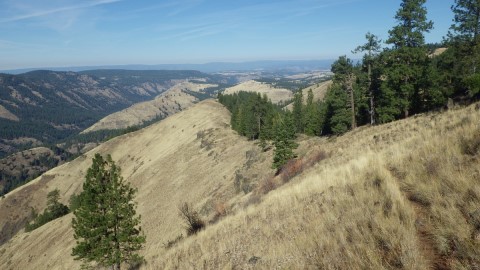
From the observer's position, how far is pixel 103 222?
81.5 ft

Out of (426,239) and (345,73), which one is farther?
(345,73)

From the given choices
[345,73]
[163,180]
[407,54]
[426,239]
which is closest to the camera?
[426,239]

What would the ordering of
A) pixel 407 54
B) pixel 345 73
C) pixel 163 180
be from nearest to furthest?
1. pixel 407 54
2. pixel 345 73
3. pixel 163 180

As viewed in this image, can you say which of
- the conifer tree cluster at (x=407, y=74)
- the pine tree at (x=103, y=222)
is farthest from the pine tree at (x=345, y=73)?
the pine tree at (x=103, y=222)

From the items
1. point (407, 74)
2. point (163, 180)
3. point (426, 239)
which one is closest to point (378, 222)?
point (426, 239)

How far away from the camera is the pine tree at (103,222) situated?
24406 mm

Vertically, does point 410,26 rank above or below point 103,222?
above

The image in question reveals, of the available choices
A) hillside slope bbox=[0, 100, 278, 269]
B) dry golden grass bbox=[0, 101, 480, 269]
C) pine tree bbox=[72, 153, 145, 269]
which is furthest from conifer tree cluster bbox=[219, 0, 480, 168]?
dry golden grass bbox=[0, 101, 480, 269]

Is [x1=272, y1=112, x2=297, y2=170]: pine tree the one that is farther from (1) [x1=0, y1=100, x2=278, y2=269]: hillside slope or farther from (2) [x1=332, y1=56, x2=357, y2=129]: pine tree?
(2) [x1=332, y1=56, x2=357, y2=129]: pine tree

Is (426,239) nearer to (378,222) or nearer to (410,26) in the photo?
(378,222)

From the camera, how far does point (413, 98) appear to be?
148 feet

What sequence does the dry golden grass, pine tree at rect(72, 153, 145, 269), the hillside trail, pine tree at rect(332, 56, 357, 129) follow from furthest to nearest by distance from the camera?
pine tree at rect(332, 56, 357, 129) < pine tree at rect(72, 153, 145, 269) < the dry golden grass < the hillside trail

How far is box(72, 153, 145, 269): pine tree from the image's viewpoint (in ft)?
80.1

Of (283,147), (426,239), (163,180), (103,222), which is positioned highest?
(426,239)
